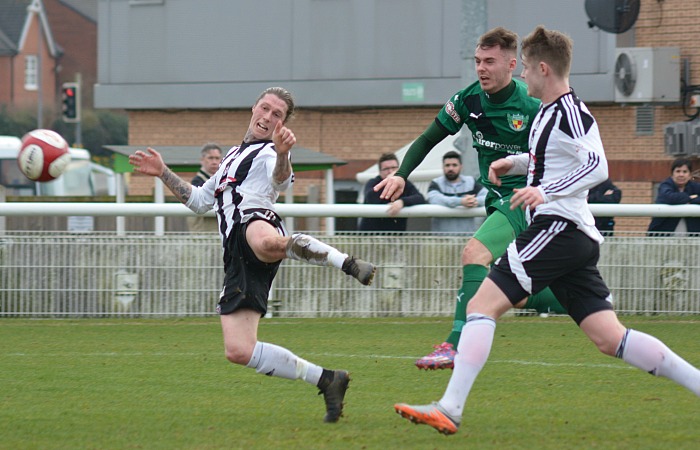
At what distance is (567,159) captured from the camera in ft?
18.8

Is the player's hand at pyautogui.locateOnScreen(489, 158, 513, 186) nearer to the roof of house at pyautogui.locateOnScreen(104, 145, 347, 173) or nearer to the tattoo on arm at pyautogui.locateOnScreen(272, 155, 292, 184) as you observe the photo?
the tattoo on arm at pyautogui.locateOnScreen(272, 155, 292, 184)

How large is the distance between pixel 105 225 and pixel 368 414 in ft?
22.5

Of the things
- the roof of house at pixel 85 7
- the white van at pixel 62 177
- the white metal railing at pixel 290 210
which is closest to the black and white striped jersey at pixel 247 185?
the white metal railing at pixel 290 210

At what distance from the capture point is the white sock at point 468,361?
560 cm

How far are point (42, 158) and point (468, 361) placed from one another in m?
7.96

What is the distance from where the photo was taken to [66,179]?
34.7 m

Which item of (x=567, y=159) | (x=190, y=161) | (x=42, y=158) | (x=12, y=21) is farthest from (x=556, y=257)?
(x=12, y=21)

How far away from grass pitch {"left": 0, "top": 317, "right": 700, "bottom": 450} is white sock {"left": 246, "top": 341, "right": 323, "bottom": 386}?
0.83ft

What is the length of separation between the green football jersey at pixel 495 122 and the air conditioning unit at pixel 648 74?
14208 mm

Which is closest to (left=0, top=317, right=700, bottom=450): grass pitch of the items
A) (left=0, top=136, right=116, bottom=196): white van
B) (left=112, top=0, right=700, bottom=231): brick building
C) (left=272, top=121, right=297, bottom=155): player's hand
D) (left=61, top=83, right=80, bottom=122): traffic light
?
(left=272, top=121, right=297, bottom=155): player's hand

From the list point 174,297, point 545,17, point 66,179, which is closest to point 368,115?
point 545,17

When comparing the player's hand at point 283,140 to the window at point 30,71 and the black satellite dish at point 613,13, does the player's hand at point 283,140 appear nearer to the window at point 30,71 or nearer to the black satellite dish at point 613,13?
the black satellite dish at point 613,13

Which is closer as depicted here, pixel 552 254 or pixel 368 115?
pixel 552 254

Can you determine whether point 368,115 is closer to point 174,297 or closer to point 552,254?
point 174,297
